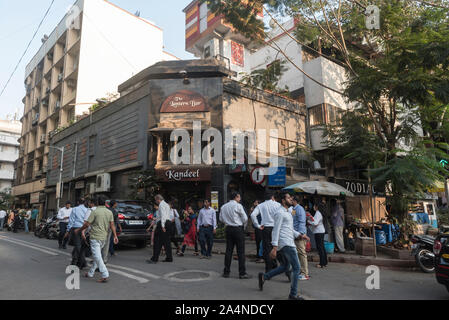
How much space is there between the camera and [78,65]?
29859mm

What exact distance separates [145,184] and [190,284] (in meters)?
10.8

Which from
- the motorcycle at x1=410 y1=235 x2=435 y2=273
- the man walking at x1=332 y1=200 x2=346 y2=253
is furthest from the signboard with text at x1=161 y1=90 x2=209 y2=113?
the motorcycle at x1=410 y1=235 x2=435 y2=273

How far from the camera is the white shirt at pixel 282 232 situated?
5.17m

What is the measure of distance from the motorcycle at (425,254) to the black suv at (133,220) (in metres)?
8.44

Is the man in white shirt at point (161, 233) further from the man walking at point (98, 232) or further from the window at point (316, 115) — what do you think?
the window at point (316, 115)

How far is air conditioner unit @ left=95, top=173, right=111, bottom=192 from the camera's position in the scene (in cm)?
1994

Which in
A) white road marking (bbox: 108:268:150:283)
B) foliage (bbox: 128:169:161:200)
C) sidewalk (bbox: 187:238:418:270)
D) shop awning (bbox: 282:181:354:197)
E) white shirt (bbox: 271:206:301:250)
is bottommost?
sidewalk (bbox: 187:238:418:270)

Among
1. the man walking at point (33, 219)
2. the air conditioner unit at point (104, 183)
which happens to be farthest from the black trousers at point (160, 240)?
the man walking at point (33, 219)

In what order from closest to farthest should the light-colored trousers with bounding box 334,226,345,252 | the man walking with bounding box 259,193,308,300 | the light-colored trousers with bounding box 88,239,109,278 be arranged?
the man walking with bounding box 259,193,308,300, the light-colored trousers with bounding box 88,239,109,278, the light-colored trousers with bounding box 334,226,345,252

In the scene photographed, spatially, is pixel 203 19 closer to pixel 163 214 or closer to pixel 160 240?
pixel 163 214

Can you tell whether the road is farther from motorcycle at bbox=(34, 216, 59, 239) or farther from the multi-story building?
the multi-story building

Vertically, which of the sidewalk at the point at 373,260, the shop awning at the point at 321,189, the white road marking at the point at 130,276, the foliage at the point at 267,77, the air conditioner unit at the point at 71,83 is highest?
the air conditioner unit at the point at 71,83

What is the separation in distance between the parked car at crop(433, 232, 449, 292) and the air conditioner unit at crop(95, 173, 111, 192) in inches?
724
